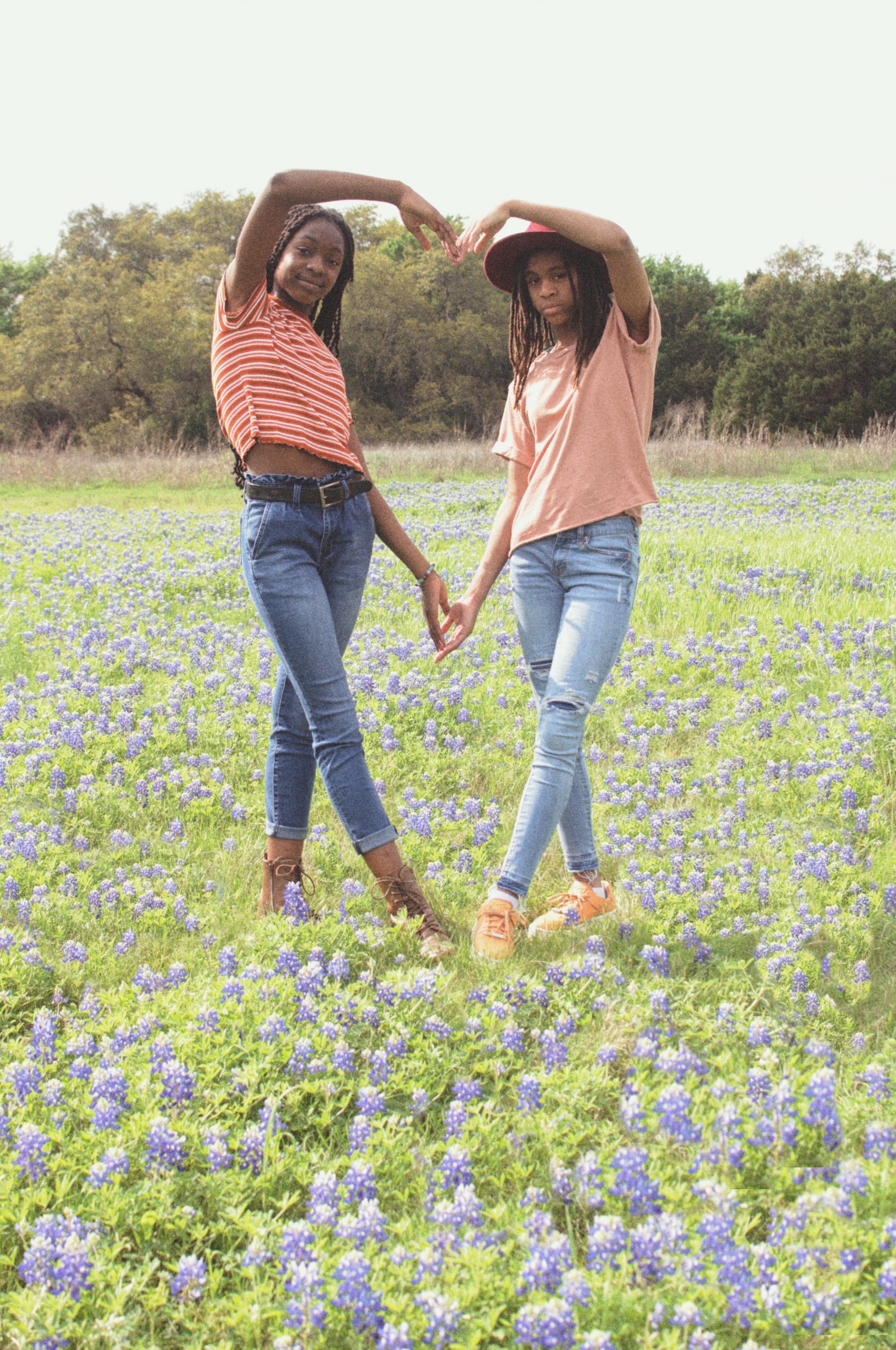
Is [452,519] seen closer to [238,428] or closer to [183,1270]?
[238,428]

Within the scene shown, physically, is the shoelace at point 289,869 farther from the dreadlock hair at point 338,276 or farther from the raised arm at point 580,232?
the raised arm at point 580,232

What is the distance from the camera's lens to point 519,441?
3982 mm

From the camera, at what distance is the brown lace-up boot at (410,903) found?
12.2 ft

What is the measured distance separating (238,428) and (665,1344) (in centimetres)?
290

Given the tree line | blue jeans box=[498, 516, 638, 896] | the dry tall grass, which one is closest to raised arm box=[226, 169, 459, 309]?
blue jeans box=[498, 516, 638, 896]

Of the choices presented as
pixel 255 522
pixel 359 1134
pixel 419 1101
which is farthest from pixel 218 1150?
pixel 255 522

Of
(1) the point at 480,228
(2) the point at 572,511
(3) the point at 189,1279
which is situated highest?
(1) the point at 480,228

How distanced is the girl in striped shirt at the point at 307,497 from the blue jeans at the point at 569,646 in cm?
50

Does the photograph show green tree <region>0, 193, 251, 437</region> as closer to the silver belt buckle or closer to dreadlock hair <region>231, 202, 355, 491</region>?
dreadlock hair <region>231, 202, 355, 491</region>

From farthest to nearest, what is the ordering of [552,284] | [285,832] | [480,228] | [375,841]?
[285,832]
[375,841]
[552,284]
[480,228]

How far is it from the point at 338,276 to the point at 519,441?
92cm

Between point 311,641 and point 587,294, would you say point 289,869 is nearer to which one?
point 311,641

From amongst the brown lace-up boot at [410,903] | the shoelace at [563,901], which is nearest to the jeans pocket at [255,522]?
the brown lace-up boot at [410,903]

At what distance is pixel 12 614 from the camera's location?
7980mm
